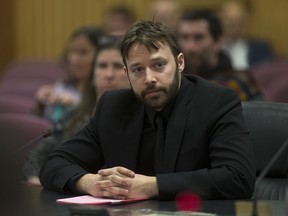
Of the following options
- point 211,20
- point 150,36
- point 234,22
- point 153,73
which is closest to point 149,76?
point 153,73

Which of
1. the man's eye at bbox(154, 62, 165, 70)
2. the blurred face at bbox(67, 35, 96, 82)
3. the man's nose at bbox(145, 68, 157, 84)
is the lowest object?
the blurred face at bbox(67, 35, 96, 82)

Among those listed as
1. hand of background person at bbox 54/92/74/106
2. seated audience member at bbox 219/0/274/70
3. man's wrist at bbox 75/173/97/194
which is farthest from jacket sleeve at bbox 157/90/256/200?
seated audience member at bbox 219/0/274/70

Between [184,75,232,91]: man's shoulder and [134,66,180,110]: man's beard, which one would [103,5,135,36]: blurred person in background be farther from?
[134,66,180,110]: man's beard

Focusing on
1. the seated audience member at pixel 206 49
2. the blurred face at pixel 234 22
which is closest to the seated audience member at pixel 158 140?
the seated audience member at pixel 206 49

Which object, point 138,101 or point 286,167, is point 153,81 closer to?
point 138,101

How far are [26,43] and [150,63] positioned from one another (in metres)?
8.53

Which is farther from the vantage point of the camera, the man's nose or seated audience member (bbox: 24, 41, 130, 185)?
seated audience member (bbox: 24, 41, 130, 185)

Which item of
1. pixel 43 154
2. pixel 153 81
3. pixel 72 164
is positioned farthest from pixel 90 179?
pixel 43 154

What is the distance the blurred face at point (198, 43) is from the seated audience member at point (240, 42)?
3059mm

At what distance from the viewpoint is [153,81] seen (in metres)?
2.99

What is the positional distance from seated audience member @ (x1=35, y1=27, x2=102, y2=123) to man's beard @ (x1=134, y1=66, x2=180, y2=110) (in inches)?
108

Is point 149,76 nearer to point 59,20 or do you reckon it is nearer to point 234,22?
point 234,22

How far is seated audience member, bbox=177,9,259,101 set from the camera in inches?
210

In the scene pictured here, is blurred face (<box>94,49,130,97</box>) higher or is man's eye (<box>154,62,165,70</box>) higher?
man's eye (<box>154,62,165,70</box>)
